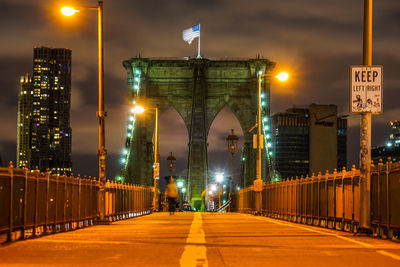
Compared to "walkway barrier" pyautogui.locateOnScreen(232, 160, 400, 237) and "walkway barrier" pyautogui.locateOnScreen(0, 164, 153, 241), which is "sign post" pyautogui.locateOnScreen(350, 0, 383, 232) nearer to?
"walkway barrier" pyautogui.locateOnScreen(232, 160, 400, 237)

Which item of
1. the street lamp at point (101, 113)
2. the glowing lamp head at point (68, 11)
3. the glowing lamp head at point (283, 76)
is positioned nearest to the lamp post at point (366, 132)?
the glowing lamp head at point (68, 11)

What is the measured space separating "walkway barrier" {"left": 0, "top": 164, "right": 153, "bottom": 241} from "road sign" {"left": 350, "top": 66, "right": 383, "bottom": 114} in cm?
747

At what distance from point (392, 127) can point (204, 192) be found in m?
122

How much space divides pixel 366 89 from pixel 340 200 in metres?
4.28

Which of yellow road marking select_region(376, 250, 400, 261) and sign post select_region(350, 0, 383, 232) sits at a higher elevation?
sign post select_region(350, 0, 383, 232)

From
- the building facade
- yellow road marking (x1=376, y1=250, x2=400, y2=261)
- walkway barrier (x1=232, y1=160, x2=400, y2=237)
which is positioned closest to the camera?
yellow road marking (x1=376, y1=250, x2=400, y2=261)

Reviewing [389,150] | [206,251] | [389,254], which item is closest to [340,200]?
[389,254]

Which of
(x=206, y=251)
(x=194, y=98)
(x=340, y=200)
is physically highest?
(x=194, y=98)

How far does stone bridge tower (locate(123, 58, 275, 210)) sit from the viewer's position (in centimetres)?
8862

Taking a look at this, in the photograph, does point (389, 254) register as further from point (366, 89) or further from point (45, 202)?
point (45, 202)

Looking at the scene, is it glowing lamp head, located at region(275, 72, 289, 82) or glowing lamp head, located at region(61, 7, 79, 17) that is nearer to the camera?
glowing lamp head, located at region(61, 7, 79, 17)

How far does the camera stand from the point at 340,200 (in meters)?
17.7

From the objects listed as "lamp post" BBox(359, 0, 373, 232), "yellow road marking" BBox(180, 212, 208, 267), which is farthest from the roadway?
"lamp post" BBox(359, 0, 373, 232)

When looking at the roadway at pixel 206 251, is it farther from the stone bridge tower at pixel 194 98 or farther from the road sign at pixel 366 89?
the stone bridge tower at pixel 194 98
